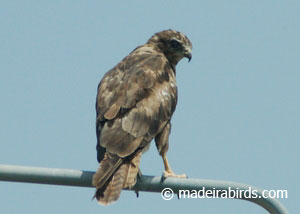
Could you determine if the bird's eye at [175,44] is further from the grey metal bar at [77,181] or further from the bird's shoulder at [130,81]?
the grey metal bar at [77,181]

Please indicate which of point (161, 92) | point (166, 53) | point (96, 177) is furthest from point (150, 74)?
point (96, 177)

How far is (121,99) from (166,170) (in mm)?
1089

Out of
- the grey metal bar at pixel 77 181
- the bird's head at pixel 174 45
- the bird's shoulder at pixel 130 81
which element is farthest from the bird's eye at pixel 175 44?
the grey metal bar at pixel 77 181

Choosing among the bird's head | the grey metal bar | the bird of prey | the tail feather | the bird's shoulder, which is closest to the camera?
the grey metal bar

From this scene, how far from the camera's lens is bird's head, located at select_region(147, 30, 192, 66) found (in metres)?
9.99

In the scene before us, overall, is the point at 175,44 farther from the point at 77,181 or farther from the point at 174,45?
the point at 77,181

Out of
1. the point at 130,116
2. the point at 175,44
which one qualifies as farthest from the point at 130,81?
the point at 175,44

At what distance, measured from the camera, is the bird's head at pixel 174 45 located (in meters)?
9.99

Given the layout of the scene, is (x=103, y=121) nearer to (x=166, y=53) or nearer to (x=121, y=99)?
(x=121, y=99)

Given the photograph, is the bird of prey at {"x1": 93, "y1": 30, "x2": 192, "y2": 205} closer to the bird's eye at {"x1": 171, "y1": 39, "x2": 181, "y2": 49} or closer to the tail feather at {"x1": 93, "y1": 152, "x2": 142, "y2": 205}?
the tail feather at {"x1": 93, "y1": 152, "x2": 142, "y2": 205}

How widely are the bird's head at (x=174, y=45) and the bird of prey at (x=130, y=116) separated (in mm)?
309

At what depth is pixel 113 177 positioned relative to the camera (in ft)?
21.9

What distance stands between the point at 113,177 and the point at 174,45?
3874mm

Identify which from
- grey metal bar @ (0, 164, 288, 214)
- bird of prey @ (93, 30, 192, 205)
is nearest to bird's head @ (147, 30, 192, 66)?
bird of prey @ (93, 30, 192, 205)
